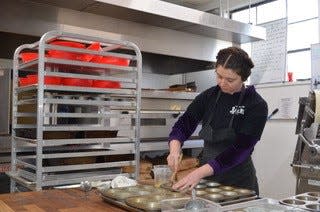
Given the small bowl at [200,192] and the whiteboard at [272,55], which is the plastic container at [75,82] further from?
the whiteboard at [272,55]

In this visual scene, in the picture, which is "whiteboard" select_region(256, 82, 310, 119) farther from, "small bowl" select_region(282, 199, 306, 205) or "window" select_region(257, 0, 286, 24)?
"window" select_region(257, 0, 286, 24)

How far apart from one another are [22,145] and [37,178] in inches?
18.2

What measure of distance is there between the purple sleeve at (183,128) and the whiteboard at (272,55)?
1539 millimetres

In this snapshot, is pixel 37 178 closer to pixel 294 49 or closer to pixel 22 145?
pixel 22 145

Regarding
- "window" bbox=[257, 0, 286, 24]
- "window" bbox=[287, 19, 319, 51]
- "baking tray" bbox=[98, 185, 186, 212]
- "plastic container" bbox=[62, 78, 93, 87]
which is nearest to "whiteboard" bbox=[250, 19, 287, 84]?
"plastic container" bbox=[62, 78, 93, 87]

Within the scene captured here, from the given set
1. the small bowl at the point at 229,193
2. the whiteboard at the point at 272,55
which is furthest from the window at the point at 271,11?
the small bowl at the point at 229,193

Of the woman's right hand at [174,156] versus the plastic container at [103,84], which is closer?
the woman's right hand at [174,156]

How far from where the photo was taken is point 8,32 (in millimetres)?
2414

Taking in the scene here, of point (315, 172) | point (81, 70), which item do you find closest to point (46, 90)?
point (81, 70)

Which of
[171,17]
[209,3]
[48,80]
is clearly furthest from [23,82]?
[209,3]

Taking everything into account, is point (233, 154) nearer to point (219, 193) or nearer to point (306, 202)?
point (219, 193)

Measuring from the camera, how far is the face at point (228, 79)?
76.2 inches

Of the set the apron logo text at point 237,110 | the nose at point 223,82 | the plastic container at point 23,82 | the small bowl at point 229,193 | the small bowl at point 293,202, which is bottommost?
the small bowl at point 293,202

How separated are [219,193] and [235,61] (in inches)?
31.5
